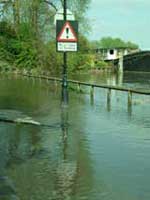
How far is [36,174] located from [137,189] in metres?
1.54

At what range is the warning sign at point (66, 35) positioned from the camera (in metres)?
16.3

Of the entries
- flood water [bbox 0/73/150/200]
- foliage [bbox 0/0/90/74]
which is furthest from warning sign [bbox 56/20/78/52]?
foliage [bbox 0/0/90/74]

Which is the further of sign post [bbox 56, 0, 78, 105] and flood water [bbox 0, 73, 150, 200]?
sign post [bbox 56, 0, 78, 105]

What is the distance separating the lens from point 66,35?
1644cm

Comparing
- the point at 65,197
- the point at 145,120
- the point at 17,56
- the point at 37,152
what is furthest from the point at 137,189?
the point at 17,56

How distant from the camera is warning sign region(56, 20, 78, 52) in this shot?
16.3 metres

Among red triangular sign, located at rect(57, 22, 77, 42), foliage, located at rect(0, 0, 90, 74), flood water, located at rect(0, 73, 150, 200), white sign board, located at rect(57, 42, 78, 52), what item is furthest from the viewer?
foliage, located at rect(0, 0, 90, 74)

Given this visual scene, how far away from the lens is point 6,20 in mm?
53531

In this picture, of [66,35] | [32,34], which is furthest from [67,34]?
[32,34]

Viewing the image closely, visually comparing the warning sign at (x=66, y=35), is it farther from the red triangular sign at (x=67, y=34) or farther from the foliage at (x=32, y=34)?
the foliage at (x=32, y=34)

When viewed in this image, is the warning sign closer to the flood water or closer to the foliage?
the flood water

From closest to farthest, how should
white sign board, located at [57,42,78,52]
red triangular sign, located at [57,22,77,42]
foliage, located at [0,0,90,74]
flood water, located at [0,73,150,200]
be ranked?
flood water, located at [0,73,150,200]
red triangular sign, located at [57,22,77,42]
white sign board, located at [57,42,78,52]
foliage, located at [0,0,90,74]

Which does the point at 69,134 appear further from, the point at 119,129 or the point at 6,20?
the point at 6,20

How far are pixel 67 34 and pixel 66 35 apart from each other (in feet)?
0.14
